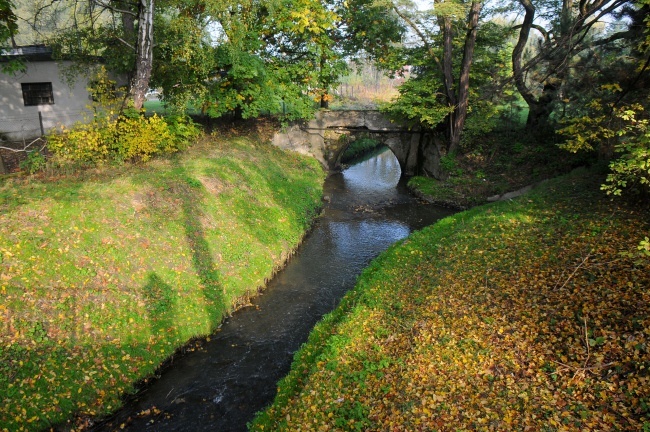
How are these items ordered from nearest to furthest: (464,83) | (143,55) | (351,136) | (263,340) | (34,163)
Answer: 1. (263,340)
2. (34,163)
3. (143,55)
4. (464,83)
5. (351,136)

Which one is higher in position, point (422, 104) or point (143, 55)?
point (143, 55)

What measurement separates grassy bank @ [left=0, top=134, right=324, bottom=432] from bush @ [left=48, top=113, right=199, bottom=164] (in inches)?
30.9

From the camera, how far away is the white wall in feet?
74.7

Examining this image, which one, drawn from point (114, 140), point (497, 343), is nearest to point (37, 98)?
point (114, 140)

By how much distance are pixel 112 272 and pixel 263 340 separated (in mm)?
4615

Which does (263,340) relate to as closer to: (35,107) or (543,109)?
(35,107)

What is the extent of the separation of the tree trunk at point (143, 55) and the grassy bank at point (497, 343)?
11.7 m

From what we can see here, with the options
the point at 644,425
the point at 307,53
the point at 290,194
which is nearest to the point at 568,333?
the point at 644,425

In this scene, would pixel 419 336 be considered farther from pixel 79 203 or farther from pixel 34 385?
pixel 79 203

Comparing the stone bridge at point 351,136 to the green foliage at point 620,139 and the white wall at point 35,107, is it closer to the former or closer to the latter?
the green foliage at point 620,139

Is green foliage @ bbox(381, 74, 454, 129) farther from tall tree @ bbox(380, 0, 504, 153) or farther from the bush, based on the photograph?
the bush

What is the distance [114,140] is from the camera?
1519 centimetres

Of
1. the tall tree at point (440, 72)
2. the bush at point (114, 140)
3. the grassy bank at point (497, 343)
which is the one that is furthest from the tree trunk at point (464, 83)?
the bush at point (114, 140)

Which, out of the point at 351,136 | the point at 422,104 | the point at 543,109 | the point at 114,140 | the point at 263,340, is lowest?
the point at 263,340
